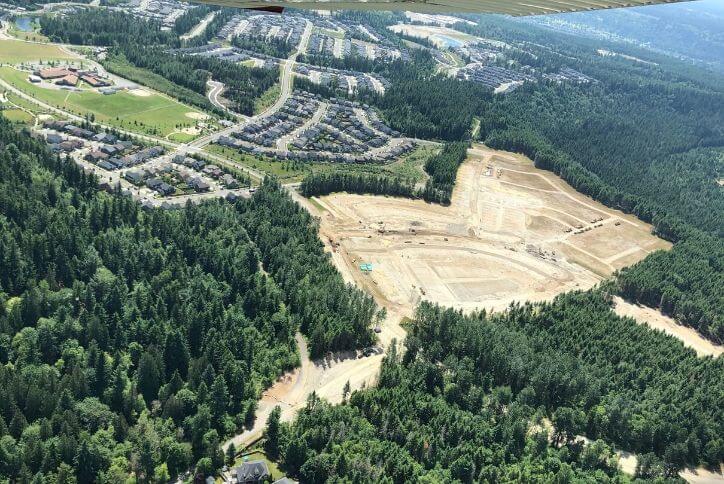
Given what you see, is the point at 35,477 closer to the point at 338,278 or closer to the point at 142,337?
the point at 142,337

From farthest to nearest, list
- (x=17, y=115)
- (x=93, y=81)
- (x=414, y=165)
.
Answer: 1. (x=93, y=81)
2. (x=414, y=165)
3. (x=17, y=115)

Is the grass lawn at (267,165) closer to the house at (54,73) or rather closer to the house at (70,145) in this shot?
the house at (70,145)

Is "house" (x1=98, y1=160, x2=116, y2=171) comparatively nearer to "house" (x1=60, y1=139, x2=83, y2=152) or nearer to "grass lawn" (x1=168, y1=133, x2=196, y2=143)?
"house" (x1=60, y1=139, x2=83, y2=152)

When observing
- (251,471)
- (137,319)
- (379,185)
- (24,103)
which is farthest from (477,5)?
(24,103)

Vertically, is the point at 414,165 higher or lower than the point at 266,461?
higher

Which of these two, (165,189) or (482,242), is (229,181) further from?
(482,242)

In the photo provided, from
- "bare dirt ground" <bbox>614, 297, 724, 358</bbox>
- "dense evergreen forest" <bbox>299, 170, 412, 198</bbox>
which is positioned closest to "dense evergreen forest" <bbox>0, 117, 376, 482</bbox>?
"dense evergreen forest" <bbox>299, 170, 412, 198</bbox>

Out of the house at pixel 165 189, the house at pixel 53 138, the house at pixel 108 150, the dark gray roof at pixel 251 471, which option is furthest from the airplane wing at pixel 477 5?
the house at pixel 53 138
